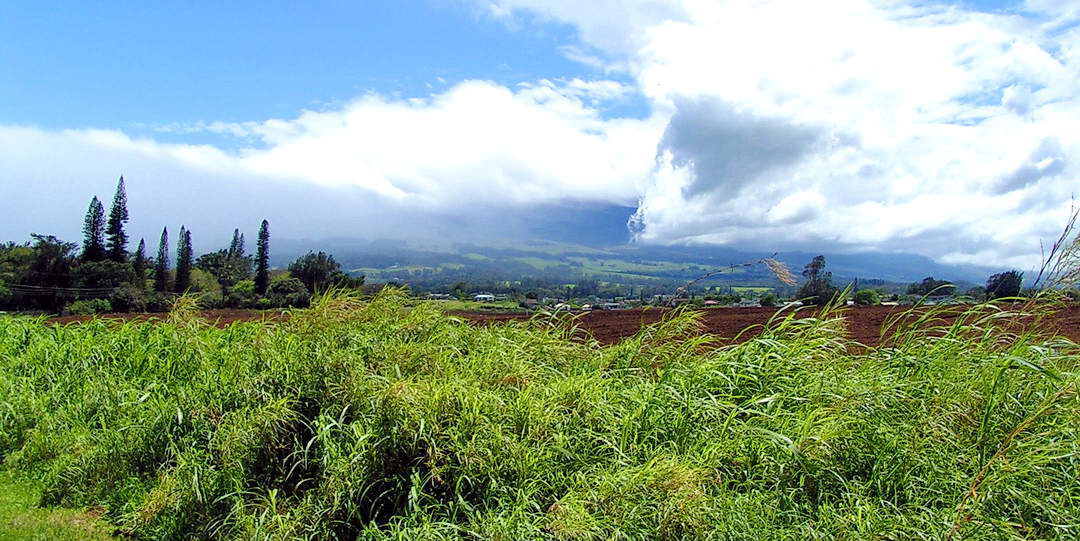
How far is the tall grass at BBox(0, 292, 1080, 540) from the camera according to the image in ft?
9.76

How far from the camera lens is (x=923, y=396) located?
12.4 feet

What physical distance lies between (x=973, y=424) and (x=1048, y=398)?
42 cm

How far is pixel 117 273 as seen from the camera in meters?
29.8

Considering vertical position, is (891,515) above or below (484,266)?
below

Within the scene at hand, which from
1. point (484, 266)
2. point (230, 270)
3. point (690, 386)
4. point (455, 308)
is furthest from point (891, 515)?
point (230, 270)

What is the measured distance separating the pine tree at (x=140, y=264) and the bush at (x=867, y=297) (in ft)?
110

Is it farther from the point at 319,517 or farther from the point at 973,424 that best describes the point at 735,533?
the point at 319,517

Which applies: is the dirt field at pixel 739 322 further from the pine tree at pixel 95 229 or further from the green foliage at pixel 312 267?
the pine tree at pixel 95 229

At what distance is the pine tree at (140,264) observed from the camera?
32.9 meters

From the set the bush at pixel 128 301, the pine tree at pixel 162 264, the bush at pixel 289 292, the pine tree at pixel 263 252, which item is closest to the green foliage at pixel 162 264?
the pine tree at pixel 162 264

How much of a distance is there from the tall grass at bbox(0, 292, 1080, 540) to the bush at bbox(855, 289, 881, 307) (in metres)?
5.92

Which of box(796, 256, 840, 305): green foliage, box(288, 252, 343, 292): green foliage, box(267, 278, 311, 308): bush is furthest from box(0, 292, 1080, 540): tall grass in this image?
box(288, 252, 343, 292): green foliage

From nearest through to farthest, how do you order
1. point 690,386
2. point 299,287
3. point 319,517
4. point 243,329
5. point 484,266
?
point 319,517
point 690,386
point 243,329
point 299,287
point 484,266

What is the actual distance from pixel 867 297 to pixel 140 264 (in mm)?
38499
